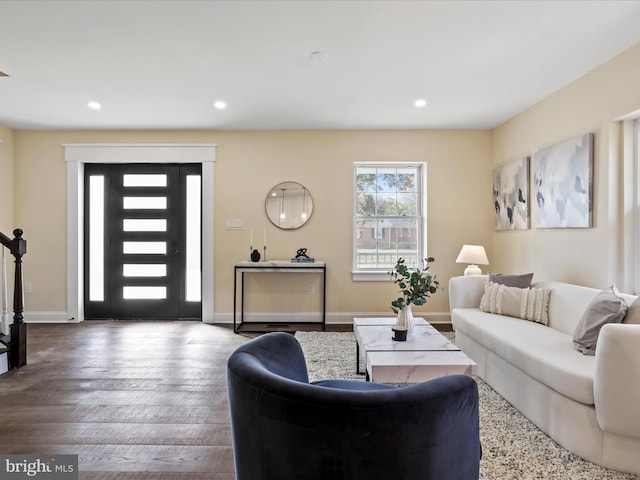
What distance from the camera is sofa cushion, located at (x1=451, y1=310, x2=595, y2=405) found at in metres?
1.90

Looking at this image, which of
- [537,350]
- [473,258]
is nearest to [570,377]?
[537,350]

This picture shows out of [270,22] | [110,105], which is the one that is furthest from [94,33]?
A: [110,105]

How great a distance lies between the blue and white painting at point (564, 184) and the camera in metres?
3.09

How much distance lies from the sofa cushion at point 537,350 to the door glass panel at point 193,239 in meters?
3.37

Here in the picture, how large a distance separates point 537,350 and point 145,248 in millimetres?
4610

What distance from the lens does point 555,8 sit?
2238 millimetres

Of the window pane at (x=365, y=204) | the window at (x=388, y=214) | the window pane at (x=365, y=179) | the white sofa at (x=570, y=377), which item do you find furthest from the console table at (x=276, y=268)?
the white sofa at (x=570, y=377)

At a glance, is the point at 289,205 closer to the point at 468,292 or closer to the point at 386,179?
the point at 386,179

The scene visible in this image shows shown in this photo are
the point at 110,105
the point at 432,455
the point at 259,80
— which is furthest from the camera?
the point at 110,105

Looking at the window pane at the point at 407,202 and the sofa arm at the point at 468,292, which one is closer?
the sofa arm at the point at 468,292

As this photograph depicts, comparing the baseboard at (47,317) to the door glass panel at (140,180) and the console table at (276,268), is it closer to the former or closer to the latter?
the door glass panel at (140,180)

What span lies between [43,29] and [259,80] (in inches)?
60.7

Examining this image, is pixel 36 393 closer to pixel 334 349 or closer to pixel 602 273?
pixel 334 349

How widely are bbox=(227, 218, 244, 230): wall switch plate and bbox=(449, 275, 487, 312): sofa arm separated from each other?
274 centimetres
